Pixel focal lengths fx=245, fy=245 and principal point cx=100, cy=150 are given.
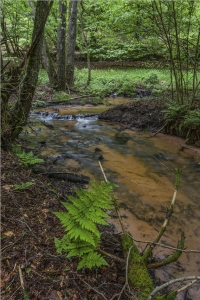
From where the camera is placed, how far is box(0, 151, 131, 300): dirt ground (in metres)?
2.05

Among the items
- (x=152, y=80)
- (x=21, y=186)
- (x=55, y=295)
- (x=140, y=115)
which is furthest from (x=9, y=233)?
(x=152, y=80)

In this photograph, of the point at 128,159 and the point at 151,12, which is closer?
the point at 128,159

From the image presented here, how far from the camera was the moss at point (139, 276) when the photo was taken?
2214 millimetres

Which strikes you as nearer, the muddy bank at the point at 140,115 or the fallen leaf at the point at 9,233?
the fallen leaf at the point at 9,233

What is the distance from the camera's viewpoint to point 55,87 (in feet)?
48.6

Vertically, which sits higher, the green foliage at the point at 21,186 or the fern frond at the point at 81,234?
the fern frond at the point at 81,234

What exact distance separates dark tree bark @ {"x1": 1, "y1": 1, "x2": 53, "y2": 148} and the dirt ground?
1.97 m

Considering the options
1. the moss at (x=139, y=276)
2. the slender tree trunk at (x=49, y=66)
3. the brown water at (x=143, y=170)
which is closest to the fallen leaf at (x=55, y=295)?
the moss at (x=139, y=276)

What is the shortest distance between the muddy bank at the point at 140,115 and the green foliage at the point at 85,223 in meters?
7.36

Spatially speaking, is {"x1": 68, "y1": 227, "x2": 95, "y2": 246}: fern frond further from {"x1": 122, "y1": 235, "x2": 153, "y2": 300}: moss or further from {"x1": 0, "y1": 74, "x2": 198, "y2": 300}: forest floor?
{"x1": 122, "y1": 235, "x2": 153, "y2": 300}: moss

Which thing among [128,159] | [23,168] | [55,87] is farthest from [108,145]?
[55,87]

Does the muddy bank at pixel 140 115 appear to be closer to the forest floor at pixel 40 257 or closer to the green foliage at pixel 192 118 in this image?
the green foliage at pixel 192 118

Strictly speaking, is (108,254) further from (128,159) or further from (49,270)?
(128,159)

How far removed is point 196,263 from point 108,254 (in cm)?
134
